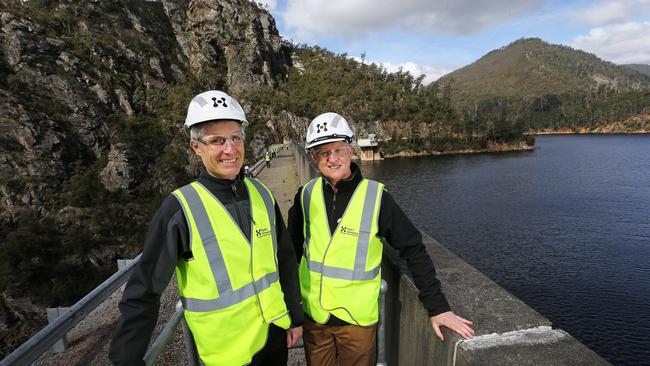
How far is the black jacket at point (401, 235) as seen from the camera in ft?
6.46

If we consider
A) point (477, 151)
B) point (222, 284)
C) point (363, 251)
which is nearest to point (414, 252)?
point (363, 251)

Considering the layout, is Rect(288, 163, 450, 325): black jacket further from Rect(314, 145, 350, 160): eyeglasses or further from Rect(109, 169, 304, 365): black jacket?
Rect(109, 169, 304, 365): black jacket

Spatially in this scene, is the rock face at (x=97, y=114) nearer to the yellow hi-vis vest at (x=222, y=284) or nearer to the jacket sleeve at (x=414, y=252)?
the yellow hi-vis vest at (x=222, y=284)

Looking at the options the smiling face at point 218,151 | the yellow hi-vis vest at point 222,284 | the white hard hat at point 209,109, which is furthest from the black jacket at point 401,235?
the white hard hat at point 209,109

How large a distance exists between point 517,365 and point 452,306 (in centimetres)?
52

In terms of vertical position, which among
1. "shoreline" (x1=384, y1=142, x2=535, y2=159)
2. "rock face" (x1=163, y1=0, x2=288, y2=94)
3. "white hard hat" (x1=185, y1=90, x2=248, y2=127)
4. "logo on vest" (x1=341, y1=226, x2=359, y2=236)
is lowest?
"shoreline" (x1=384, y1=142, x2=535, y2=159)

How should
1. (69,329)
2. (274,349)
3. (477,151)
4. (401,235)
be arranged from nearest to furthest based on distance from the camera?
1. (274,349)
2. (401,235)
3. (69,329)
4. (477,151)

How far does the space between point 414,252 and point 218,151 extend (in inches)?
53.9

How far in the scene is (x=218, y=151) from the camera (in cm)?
194

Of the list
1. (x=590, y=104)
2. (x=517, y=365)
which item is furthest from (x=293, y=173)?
(x=590, y=104)

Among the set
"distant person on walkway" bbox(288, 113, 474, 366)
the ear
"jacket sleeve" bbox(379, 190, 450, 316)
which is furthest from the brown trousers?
the ear

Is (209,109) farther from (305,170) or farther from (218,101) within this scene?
(305,170)

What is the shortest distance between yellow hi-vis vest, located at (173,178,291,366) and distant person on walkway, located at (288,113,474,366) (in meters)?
0.47

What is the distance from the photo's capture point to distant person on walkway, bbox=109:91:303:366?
158cm
